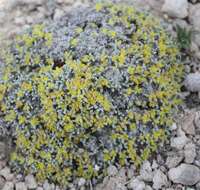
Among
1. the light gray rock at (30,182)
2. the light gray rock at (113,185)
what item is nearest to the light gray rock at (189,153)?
the light gray rock at (113,185)

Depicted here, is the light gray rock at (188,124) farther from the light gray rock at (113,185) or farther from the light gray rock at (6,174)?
the light gray rock at (6,174)

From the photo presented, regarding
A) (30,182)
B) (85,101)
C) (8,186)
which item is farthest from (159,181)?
(8,186)

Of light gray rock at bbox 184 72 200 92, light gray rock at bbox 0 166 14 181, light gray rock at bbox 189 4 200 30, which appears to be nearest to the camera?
light gray rock at bbox 0 166 14 181

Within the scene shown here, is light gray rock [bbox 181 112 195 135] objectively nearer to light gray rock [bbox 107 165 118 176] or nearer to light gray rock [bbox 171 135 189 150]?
light gray rock [bbox 171 135 189 150]

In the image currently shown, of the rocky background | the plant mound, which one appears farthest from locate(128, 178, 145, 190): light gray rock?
the plant mound

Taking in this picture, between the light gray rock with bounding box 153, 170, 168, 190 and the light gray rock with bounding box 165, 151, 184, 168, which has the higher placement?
the light gray rock with bounding box 165, 151, 184, 168

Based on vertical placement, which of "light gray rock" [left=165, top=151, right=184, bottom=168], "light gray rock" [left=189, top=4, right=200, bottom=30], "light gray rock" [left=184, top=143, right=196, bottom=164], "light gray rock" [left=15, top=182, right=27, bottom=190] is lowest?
"light gray rock" [left=165, top=151, right=184, bottom=168]

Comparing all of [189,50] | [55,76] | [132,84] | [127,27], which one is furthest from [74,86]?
[189,50]
